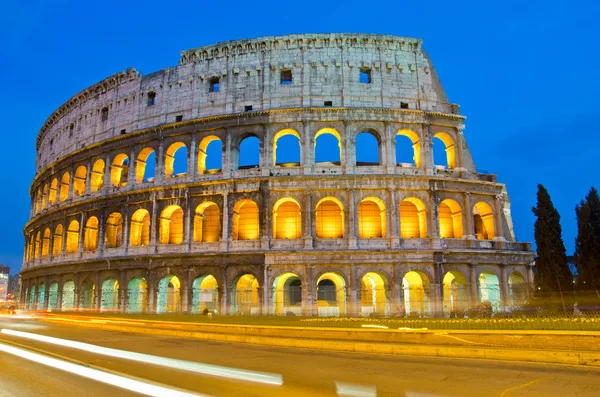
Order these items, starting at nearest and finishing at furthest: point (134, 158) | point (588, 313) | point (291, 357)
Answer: point (291, 357), point (588, 313), point (134, 158)

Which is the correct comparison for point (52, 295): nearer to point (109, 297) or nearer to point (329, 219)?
point (109, 297)

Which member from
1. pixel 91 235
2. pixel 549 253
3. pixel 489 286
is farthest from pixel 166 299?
pixel 549 253

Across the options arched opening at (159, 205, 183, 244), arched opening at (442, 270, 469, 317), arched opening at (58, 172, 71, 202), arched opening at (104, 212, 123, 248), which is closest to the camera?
arched opening at (442, 270, 469, 317)

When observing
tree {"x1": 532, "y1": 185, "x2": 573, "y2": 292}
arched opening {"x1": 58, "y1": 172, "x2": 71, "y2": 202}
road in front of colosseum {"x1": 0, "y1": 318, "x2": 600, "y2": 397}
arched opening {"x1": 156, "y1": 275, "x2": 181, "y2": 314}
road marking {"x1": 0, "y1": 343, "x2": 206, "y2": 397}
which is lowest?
road in front of colosseum {"x1": 0, "y1": 318, "x2": 600, "y2": 397}

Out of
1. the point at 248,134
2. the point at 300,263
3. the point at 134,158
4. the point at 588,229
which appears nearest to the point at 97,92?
the point at 134,158

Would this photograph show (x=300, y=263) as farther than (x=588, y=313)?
Yes

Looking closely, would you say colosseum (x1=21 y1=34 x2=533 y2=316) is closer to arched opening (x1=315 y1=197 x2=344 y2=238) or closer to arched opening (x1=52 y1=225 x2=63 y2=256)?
arched opening (x1=315 y1=197 x2=344 y2=238)

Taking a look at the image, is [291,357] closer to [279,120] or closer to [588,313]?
[588,313]

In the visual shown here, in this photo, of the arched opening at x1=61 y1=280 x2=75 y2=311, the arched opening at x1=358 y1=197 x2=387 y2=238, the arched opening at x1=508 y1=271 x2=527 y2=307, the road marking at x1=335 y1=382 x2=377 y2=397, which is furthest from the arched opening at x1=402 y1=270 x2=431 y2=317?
the arched opening at x1=61 y1=280 x2=75 y2=311
